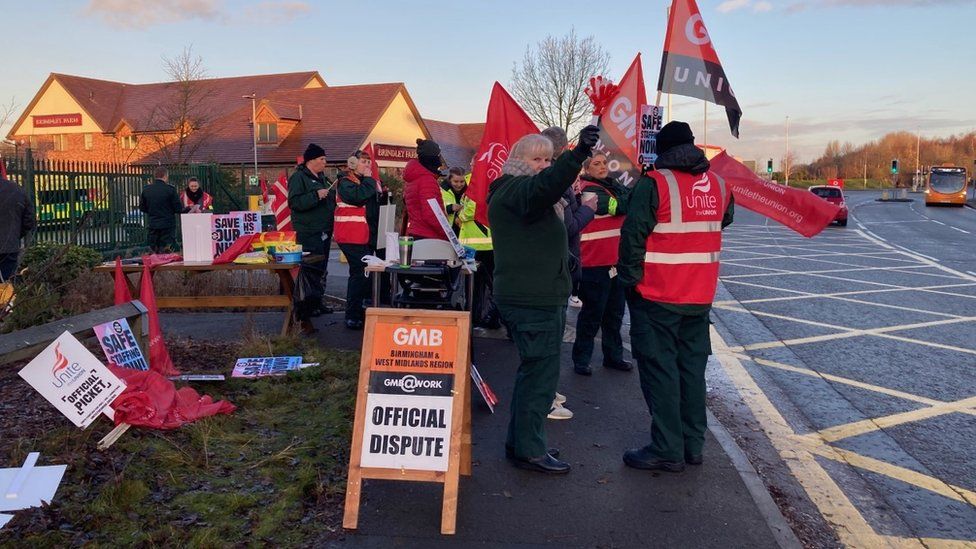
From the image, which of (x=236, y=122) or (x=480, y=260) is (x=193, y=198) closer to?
(x=480, y=260)

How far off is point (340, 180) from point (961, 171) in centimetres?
5939

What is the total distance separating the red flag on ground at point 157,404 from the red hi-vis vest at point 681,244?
2984mm

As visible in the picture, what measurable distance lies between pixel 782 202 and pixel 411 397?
2.99 meters

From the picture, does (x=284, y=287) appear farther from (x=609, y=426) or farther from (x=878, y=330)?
(x=878, y=330)

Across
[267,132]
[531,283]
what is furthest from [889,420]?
[267,132]

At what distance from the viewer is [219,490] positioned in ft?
14.1

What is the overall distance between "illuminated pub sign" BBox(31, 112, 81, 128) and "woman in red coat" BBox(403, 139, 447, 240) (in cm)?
5856

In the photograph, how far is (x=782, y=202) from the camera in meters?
5.51

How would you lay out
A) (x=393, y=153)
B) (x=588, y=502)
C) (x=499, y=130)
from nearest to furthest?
(x=588, y=502), (x=499, y=130), (x=393, y=153)

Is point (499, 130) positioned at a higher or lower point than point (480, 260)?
higher

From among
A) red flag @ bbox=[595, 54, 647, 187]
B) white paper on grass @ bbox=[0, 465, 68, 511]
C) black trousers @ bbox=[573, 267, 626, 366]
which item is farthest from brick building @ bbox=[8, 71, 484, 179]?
white paper on grass @ bbox=[0, 465, 68, 511]

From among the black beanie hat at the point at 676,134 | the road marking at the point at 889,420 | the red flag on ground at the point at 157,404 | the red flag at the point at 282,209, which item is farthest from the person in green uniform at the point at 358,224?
the road marking at the point at 889,420

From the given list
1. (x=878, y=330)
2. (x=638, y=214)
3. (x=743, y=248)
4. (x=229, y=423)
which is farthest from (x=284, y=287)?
(x=743, y=248)

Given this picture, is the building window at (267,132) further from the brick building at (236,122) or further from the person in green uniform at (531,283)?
the person in green uniform at (531,283)
